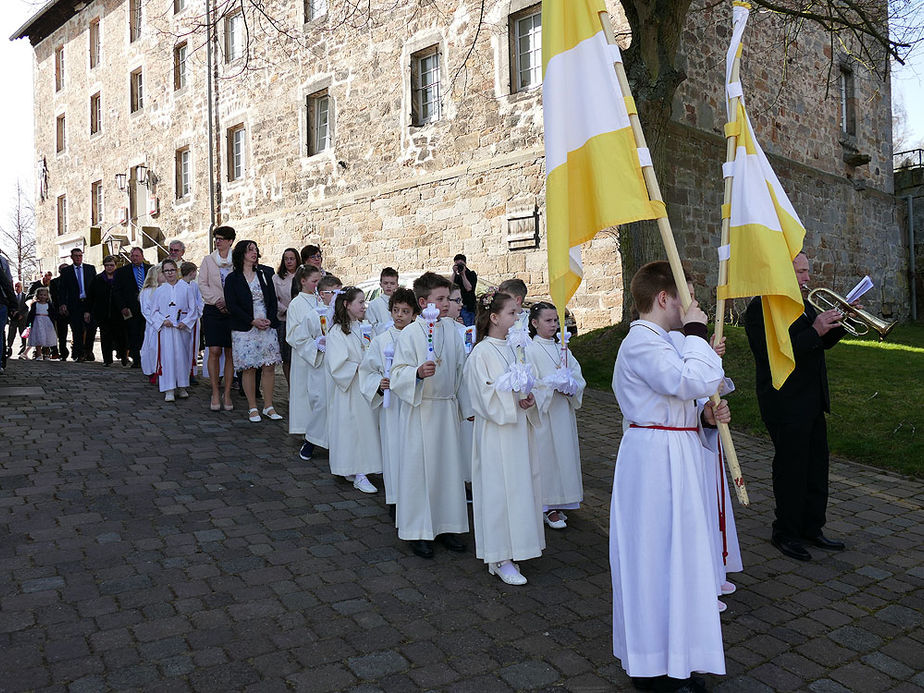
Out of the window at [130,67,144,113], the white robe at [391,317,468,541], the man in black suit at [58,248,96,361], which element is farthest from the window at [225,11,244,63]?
the white robe at [391,317,468,541]

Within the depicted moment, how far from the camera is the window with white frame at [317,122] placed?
1948 cm

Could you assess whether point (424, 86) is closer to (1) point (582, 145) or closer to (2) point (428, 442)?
(2) point (428, 442)

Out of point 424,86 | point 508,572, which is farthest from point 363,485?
point 424,86

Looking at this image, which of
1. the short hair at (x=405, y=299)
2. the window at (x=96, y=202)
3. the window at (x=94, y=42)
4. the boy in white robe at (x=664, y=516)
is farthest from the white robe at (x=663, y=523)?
the window at (x=94, y=42)

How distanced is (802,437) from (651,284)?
2.26 m

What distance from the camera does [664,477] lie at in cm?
332

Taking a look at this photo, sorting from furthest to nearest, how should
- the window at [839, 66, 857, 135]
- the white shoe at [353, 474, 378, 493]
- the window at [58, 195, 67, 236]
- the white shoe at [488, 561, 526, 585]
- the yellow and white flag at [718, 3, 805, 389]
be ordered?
1. the window at [58, 195, 67, 236]
2. the window at [839, 66, 857, 135]
3. the white shoe at [353, 474, 378, 493]
4. the white shoe at [488, 561, 526, 585]
5. the yellow and white flag at [718, 3, 805, 389]

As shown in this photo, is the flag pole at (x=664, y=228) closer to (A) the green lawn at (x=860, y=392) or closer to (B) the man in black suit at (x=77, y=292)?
(A) the green lawn at (x=860, y=392)

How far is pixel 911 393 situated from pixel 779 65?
10.4m

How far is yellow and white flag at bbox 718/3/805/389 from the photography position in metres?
3.87

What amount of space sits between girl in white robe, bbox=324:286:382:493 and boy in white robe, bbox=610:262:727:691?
3279mm

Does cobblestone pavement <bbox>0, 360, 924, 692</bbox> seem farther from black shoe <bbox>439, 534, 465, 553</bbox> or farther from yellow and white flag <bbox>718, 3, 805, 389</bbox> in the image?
yellow and white flag <bbox>718, 3, 805, 389</bbox>

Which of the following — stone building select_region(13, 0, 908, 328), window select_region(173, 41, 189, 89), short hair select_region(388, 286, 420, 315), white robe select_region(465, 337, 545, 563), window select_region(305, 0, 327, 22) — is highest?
window select_region(173, 41, 189, 89)

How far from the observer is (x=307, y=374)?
7719 millimetres
